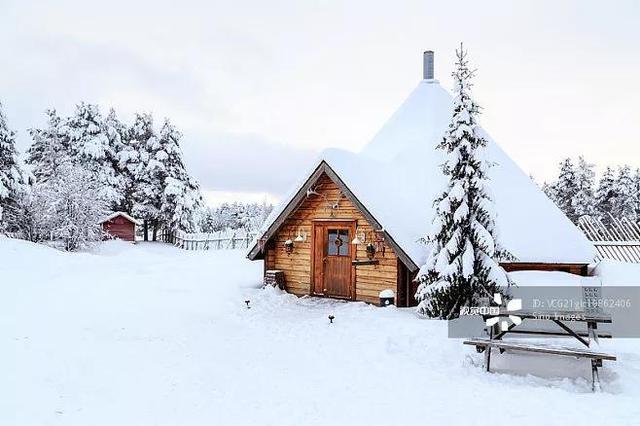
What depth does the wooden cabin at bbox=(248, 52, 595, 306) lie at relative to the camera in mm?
11992

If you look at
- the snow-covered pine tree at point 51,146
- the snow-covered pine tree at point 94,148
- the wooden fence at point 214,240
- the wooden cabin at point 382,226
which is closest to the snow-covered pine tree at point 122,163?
the snow-covered pine tree at point 94,148

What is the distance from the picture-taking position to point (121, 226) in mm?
35719

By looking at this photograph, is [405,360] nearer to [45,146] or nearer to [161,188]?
[161,188]

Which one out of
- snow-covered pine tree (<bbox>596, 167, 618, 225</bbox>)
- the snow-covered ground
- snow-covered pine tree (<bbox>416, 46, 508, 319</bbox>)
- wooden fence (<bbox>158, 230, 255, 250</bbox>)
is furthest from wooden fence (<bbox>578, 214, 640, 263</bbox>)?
wooden fence (<bbox>158, 230, 255, 250</bbox>)

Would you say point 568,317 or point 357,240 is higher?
point 357,240

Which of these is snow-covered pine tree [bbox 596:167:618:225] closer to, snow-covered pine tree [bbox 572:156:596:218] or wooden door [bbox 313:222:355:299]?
snow-covered pine tree [bbox 572:156:596:218]

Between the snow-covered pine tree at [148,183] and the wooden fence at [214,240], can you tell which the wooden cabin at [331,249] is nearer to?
the wooden fence at [214,240]

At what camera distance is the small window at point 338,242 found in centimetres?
1345

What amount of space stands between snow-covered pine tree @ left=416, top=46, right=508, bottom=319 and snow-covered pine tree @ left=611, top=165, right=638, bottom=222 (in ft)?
114

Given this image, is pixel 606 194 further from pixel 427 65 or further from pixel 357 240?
pixel 357 240

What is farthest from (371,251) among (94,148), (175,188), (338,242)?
(94,148)

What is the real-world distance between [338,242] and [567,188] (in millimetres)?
32844

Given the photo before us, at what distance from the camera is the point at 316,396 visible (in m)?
6.05

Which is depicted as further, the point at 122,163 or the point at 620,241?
the point at 122,163
